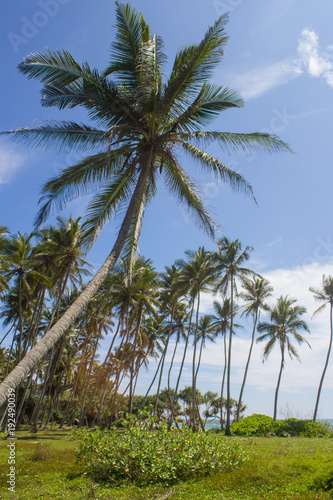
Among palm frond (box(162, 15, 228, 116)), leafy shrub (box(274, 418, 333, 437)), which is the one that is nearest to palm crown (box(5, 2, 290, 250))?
palm frond (box(162, 15, 228, 116))

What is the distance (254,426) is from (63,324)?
945 inches

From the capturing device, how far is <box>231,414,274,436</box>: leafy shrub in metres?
23.6

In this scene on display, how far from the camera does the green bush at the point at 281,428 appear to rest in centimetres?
2197

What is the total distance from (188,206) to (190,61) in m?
3.22

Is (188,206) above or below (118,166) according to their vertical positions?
below

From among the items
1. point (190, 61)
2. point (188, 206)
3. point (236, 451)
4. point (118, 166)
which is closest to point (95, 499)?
point (236, 451)

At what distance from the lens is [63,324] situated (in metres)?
5.19

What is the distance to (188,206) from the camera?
8359mm

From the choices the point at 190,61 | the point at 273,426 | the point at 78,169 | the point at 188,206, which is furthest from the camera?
the point at 273,426

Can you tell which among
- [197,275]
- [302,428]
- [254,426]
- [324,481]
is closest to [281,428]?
[302,428]

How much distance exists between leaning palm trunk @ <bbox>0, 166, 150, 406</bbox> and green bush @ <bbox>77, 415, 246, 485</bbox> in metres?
4.69

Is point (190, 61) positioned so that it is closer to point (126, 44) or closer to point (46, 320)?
point (126, 44)

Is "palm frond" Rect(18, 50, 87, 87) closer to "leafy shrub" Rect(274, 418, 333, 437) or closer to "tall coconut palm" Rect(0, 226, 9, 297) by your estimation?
"tall coconut palm" Rect(0, 226, 9, 297)

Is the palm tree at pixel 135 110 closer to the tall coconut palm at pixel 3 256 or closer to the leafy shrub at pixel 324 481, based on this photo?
the leafy shrub at pixel 324 481
